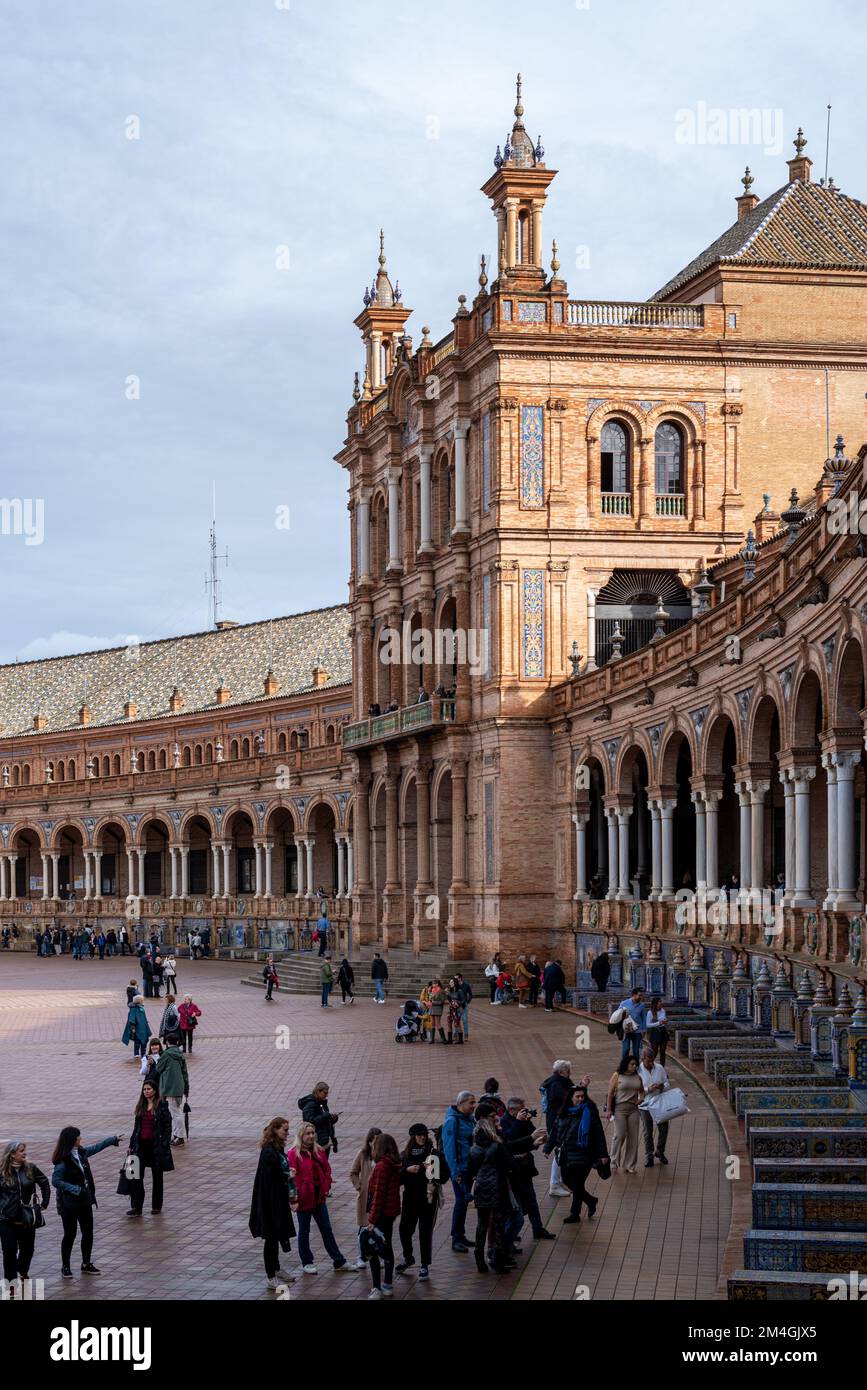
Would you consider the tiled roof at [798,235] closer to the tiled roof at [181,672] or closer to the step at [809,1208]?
the tiled roof at [181,672]

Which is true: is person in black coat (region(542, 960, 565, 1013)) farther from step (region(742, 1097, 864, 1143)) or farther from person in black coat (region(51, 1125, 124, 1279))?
person in black coat (region(51, 1125, 124, 1279))

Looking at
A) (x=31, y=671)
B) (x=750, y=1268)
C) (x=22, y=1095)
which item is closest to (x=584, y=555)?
(x=22, y=1095)

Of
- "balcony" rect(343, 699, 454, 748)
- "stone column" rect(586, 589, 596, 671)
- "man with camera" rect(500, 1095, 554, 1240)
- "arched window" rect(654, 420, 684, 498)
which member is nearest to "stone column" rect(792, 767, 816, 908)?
"man with camera" rect(500, 1095, 554, 1240)

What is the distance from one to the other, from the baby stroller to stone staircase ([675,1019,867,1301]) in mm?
12403

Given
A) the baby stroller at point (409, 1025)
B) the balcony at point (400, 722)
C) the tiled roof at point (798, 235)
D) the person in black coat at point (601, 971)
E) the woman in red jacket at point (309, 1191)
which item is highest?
the tiled roof at point (798, 235)

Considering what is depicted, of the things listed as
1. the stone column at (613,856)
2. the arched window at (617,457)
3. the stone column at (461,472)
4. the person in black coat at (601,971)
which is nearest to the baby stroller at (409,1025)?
the person in black coat at (601,971)

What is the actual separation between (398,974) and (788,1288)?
3603cm

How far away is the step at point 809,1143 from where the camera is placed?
53.2 ft

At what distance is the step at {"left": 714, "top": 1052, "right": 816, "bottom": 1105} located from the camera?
20.4m

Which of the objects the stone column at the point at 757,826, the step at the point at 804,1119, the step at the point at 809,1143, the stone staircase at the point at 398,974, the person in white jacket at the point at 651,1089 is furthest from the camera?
the stone staircase at the point at 398,974

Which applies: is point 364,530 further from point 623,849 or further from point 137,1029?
point 137,1029

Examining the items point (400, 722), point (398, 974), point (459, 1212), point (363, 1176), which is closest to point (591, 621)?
point (400, 722)

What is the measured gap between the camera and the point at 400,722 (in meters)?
53.4

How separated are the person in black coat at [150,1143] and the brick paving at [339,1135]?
237 mm
